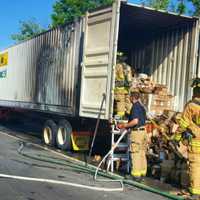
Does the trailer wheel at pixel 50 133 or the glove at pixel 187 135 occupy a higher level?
the glove at pixel 187 135

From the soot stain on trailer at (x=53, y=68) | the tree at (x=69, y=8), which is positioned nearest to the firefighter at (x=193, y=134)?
the soot stain on trailer at (x=53, y=68)

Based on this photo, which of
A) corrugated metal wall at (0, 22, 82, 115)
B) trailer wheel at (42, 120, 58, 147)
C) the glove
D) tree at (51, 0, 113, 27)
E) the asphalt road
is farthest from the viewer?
tree at (51, 0, 113, 27)

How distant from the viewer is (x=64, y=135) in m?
11.4

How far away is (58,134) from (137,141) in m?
4.00

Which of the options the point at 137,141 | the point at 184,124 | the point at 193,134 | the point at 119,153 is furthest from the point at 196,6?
the point at 193,134

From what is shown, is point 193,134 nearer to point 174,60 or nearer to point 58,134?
point 174,60

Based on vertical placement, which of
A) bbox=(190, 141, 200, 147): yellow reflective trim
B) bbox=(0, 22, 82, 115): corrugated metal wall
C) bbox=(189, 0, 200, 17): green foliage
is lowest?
bbox=(190, 141, 200, 147): yellow reflective trim

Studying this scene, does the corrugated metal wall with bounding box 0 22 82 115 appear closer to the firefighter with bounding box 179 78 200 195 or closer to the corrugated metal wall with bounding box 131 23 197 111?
the corrugated metal wall with bounding box 131 23 197 111

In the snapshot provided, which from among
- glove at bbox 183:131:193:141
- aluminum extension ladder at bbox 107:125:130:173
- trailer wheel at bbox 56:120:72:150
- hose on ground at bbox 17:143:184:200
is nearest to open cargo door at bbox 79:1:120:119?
aluminum extension ladder at bbox 107:125:130:173

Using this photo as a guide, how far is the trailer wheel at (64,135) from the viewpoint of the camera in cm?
1114

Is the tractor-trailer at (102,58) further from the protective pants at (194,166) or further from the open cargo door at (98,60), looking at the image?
the protective pants at (194,166)

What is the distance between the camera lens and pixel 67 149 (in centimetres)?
1131

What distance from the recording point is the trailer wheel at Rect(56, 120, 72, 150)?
11141mm

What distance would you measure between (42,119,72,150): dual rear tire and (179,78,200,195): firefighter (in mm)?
4619
